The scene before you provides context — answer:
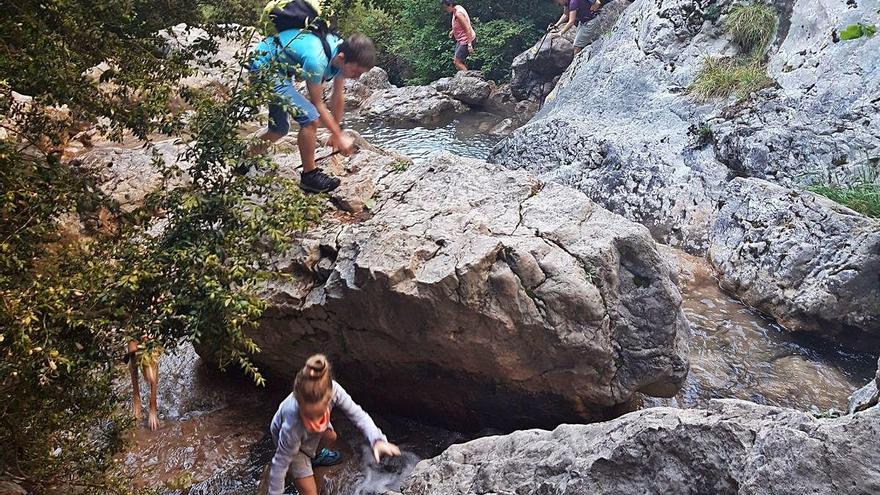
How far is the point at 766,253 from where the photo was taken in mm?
6449

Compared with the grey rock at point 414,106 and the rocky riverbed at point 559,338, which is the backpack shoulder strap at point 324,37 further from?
the grey rock at point 414,106

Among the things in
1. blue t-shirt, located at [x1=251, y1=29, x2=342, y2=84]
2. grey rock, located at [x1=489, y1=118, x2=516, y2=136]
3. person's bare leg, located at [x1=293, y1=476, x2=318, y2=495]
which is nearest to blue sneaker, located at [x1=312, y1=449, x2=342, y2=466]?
person's bare leg, located at [x1=293, y1=476, x2=318, y2=495]

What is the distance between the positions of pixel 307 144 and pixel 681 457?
3.71 m

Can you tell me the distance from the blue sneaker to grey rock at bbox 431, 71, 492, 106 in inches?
405

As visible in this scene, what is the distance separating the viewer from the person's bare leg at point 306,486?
411 centimetres

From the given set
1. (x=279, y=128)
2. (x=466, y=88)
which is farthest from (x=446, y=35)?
(x=279, y=128)

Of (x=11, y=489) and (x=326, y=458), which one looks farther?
(x=326, y=458)

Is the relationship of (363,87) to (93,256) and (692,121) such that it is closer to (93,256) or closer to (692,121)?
(692,121)

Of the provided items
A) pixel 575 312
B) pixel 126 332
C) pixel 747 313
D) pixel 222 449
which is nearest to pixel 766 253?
pixel 747 313

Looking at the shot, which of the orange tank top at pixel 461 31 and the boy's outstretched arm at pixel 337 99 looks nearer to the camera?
the boy's outstretched arm at pixel 337 99

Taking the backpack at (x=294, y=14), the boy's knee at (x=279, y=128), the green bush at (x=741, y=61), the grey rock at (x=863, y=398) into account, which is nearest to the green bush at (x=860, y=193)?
the green bush at (x=741, y=61)

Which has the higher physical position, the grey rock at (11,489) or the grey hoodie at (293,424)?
the grey rock at (11,489)

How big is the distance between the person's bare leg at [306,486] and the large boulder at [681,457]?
950mm

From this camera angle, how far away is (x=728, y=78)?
8.77 m
